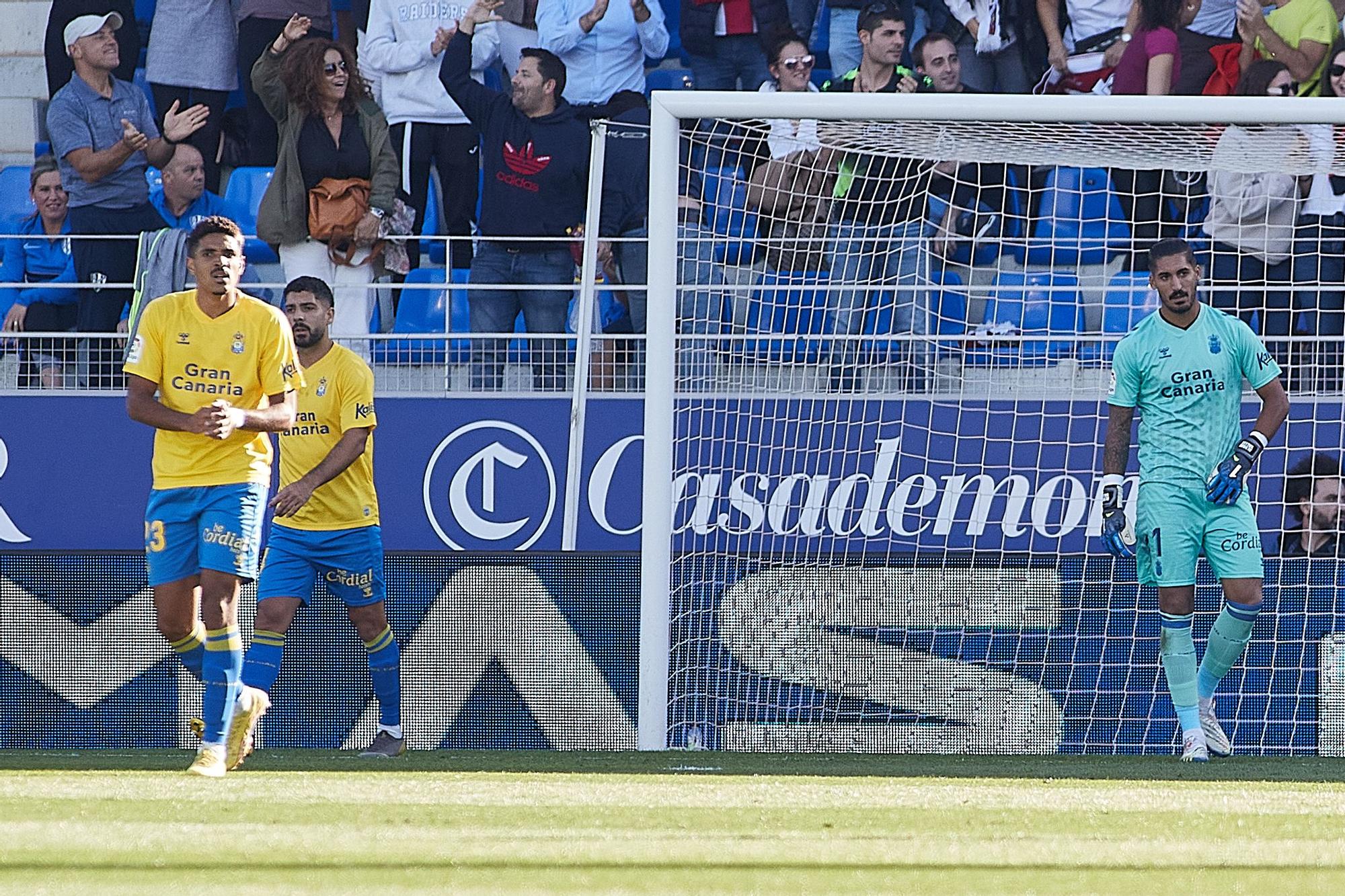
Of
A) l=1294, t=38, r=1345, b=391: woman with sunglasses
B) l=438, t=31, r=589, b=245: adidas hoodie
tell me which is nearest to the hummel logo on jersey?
l=438, t=31, r=589, b=245: adidas hoodie

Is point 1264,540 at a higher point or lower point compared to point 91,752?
higher

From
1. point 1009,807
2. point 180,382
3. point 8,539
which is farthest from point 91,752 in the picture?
point 1009,807

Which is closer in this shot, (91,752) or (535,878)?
(535,878)

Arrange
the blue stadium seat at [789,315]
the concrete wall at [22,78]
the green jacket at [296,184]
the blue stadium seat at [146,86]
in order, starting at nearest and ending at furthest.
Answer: the blue stadium seat at [789,315] → the green jacket at [296,184] → the blue stadium seat at [146,86] → the concrete wall at [22,78]

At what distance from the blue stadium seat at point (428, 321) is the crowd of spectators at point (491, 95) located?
13cm

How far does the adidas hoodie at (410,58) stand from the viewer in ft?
31.6

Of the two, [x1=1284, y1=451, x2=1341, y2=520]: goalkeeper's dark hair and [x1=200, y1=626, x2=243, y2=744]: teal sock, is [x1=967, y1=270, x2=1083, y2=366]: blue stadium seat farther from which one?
[x1=200, y1=626, x2=243, y2=744]: teal sock

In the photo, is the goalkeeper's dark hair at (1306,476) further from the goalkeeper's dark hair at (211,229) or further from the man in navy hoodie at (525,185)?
the goalkeeper's dark hair at (211,229)

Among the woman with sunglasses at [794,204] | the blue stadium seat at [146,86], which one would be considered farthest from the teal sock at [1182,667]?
the blue stadium seat at [146,86]

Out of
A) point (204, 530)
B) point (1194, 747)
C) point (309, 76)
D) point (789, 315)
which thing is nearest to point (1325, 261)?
point (789, 315)

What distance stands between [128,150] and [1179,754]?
6.39 m

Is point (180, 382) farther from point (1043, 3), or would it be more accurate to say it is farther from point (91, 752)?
point (1043, 3)

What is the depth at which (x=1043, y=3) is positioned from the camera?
9578mm

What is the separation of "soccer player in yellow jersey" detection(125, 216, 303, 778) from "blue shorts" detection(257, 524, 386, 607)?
78 cm
